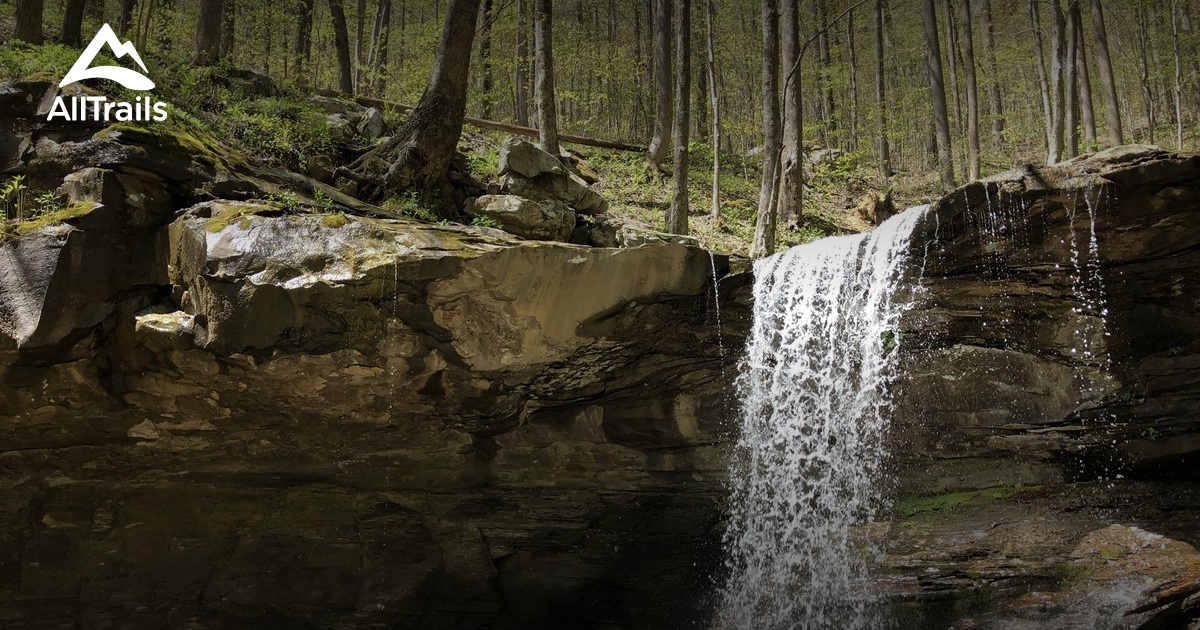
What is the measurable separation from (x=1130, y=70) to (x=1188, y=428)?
81.9ft

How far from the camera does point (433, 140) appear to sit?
899 centimetres

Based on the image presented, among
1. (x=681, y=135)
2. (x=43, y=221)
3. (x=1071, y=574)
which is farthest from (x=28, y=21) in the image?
(x=1071, y=574)

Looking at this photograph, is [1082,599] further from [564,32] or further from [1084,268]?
[564,32]

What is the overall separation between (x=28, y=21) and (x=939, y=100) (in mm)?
17746

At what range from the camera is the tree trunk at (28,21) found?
9711 mm

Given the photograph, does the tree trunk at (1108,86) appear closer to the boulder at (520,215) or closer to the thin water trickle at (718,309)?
the thin water trickle at (718,309)

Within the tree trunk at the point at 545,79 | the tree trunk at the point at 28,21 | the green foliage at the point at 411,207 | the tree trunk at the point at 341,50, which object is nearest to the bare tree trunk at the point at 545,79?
the tree trunk at the point at 545,79

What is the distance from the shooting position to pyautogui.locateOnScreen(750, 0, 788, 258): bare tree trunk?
10469 mm

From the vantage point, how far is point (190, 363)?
6.11 m

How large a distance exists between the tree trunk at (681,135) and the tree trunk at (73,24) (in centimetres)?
944

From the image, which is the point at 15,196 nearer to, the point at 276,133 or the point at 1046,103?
the point at 276,133

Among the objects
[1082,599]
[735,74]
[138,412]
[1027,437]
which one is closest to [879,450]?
[1027,437]

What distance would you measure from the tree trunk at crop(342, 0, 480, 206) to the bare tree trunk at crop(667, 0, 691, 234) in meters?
3.83

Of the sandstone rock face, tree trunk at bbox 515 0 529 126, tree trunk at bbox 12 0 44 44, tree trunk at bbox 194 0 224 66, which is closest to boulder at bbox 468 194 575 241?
the sandstone rock face
